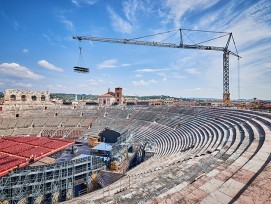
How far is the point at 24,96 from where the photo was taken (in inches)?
2552

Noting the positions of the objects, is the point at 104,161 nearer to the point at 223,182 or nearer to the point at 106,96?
the point at 223,182

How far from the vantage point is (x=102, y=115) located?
58.3 metres

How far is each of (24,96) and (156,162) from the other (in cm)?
6129

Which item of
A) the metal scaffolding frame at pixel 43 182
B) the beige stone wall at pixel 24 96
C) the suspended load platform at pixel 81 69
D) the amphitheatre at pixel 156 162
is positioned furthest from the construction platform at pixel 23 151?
the beige stone wall at pixel 24 96

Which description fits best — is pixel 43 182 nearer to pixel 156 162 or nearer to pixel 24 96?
pixel 156 162

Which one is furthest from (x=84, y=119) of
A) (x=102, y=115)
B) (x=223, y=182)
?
(x=223, y=182)

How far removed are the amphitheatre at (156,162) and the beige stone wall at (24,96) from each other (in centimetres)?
569

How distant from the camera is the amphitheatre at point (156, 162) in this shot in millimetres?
7136

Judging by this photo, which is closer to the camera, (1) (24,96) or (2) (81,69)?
(2) (81,69)

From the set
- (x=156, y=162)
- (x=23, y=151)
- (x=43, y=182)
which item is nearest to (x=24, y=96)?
(x=23, y=151)

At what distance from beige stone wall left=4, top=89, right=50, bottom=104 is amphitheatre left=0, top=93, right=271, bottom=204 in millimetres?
5693

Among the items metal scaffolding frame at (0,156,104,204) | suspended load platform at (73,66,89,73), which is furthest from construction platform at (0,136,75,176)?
suspended load platform at (73,66,89,73)

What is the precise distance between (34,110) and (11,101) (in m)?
8.53

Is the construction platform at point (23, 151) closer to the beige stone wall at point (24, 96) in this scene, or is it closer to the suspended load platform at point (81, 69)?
the suspended load platform at point (81, 69)
